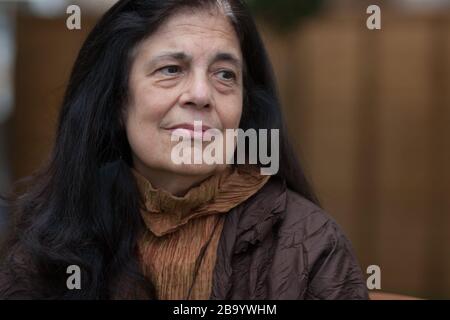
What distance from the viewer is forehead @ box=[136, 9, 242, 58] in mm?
2090

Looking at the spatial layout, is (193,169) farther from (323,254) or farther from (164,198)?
(323,254)

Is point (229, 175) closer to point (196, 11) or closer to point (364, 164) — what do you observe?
point (196, 11)

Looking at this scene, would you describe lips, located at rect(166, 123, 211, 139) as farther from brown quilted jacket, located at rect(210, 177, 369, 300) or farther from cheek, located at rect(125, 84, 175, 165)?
brown quilted jacket, located at rect(210, 177, 369, 300)

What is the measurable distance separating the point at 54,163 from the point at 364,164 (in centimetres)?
323

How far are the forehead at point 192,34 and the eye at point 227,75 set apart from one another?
63mm

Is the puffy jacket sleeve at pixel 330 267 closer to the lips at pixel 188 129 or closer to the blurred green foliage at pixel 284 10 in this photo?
the lips at pixel 188 129

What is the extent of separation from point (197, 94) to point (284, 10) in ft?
8.78

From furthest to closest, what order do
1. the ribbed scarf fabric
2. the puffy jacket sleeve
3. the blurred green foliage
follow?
the blurred green foliage, the ribbed scarf fabric, the puffy jacket sleeve

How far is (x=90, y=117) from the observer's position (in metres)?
2.25

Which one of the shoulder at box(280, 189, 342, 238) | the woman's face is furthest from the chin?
the shoulder at box(280, 189, 342, 238)

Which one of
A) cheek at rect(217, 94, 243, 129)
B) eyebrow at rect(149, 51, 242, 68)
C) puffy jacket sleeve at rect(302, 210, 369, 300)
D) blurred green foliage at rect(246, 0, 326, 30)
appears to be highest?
blurred green foliage at rect(246, 0, 326, 30)

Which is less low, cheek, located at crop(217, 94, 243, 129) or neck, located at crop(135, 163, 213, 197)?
cheek, located at crop(217, 94, 243, 129)

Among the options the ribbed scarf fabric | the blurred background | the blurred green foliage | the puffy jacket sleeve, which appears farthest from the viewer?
the blurred background

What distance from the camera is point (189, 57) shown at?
6.85ft
